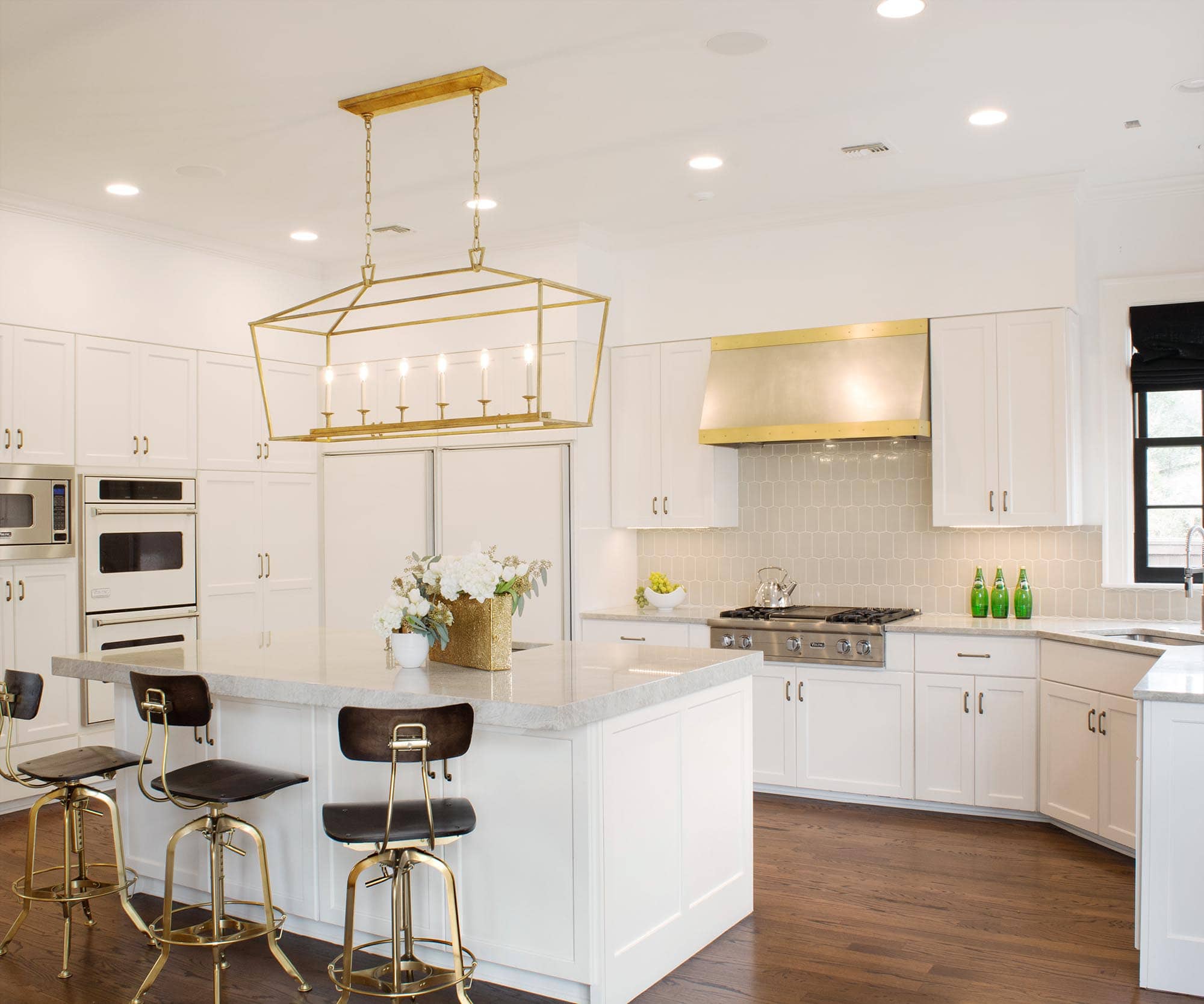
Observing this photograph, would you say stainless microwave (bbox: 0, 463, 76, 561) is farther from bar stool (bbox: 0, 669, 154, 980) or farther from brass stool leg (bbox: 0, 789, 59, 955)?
brass stool leg (bbox: 0, 789, 59, 955)

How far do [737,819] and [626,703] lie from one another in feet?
3.09

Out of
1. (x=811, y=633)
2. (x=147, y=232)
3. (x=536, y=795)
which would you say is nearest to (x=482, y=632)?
(x=536, y=795)

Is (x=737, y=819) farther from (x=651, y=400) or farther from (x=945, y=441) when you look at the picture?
(x=651, y=400)

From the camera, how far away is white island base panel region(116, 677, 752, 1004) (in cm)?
314

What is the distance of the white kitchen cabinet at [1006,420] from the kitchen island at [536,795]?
79.0 inches

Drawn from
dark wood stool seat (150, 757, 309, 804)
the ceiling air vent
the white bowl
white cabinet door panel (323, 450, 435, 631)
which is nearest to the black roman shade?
the ceiling air vent

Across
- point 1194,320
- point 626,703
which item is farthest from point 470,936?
point 1194,320

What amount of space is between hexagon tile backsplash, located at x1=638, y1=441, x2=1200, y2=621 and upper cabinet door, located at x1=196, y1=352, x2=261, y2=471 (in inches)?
96.8

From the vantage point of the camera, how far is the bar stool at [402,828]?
2832mm

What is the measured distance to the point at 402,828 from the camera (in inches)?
116

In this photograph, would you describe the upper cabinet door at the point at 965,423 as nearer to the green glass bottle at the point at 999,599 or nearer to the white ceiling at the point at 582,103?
the green glass bottle at the point at 999,599

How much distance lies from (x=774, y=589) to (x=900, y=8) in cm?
329

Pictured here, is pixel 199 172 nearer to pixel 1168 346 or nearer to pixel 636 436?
pixel 636 436

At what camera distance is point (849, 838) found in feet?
15.7
